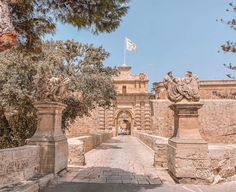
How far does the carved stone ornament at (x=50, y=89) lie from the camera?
22.3 ft

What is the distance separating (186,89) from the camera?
22.1ft

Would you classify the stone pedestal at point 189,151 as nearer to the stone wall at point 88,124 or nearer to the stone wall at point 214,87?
the stone wall at point 88,124

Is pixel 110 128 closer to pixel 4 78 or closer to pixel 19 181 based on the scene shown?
pixel 4 78

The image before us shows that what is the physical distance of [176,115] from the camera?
688cm

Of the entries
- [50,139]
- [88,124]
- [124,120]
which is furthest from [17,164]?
[124,120]

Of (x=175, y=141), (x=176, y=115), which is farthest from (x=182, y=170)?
(x=176, y=115)

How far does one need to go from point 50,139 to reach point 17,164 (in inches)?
59.9

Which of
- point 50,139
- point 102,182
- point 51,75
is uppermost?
point 51,75

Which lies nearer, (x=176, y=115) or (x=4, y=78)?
(x=176, y=115)

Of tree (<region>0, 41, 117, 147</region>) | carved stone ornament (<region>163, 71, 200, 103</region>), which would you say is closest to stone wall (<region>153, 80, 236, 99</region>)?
tree (<region>0, 41, 117, 147</region>)

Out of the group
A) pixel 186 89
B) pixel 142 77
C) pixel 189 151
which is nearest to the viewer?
pixel 189 151

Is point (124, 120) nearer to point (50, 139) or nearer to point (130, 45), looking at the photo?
point (130, 45)

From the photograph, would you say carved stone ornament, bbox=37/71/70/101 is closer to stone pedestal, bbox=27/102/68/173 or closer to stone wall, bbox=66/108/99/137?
stone pedestal, bbox=27/102/68/173

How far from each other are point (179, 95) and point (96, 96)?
791 cm
